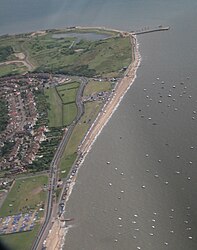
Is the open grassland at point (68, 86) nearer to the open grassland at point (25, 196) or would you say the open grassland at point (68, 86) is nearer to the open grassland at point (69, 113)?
the open grassland at point (69, 113)

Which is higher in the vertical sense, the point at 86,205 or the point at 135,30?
the point at 135,30

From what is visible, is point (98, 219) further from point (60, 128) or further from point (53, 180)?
point (60, 128)

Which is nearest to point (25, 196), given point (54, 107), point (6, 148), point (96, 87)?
point (6, 148)

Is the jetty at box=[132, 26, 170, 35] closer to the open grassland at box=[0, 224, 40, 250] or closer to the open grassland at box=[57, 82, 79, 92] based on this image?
the open grassland at box=[57, 82, 79, 92]

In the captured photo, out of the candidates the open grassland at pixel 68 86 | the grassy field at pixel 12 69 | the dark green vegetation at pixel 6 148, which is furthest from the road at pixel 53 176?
the grassy field at pixel 12 69

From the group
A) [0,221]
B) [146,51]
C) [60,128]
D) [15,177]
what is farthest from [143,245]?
[146,51]

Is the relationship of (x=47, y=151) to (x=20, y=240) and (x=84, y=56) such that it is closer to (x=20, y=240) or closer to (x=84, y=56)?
(x=20, y=240)
